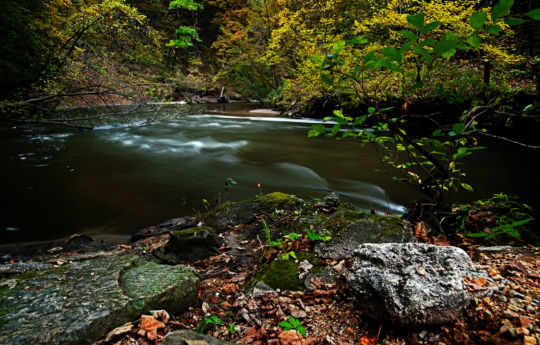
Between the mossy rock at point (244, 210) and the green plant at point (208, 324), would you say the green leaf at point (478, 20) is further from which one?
the mossy rock at point (244, 210)

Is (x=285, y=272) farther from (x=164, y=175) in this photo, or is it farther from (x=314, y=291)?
(x=164, y=175)

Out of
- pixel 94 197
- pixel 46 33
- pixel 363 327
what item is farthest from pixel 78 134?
pixel 363 327

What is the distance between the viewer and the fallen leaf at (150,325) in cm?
167

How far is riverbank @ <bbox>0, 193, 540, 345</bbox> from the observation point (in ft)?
4.61

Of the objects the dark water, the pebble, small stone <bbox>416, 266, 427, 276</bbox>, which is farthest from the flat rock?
the dark water

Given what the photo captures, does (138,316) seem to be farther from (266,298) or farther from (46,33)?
(46,33)

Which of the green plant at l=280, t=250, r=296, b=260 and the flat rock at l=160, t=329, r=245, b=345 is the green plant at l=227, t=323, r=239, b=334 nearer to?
the flat rock at l=160, t=329, r=245, b=345

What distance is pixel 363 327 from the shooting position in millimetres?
1626

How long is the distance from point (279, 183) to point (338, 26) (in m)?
13.4

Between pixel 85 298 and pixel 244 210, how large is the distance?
2.33 metres

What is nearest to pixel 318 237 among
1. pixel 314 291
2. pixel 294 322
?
pixel 314 291

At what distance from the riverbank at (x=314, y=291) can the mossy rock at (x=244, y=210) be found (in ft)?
1.10

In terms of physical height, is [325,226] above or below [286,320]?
above

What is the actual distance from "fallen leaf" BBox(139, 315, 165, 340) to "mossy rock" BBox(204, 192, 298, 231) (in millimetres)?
1932
